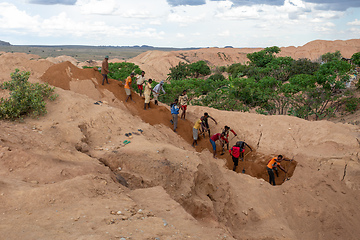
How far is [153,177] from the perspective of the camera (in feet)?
22.3

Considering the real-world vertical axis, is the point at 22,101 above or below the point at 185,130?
above

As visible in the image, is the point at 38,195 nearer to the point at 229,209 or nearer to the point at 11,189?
the point at 11,189

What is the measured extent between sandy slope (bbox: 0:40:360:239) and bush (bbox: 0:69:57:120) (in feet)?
1.38

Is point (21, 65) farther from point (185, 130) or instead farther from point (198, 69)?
point (198, 69)

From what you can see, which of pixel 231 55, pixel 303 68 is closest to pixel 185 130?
pixel 303 68

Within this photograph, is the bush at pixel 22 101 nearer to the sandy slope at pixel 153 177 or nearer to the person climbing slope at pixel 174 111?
the sandy slope at pixel 153 177

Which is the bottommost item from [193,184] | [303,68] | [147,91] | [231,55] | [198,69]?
[193,184]

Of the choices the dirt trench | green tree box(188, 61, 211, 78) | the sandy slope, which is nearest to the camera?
the sandy slope

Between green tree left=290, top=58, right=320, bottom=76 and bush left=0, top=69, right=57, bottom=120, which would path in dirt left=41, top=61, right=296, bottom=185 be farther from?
green tree left=290, top=58, right=320, bottom=76

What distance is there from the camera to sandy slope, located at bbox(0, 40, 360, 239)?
408cm

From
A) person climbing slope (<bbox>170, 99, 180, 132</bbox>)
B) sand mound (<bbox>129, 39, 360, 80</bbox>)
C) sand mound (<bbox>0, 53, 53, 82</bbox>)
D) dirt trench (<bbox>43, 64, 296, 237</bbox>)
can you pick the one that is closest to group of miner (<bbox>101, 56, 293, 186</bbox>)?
person climbing slope (<bbox>170, 99, 180, 132</bbox>)

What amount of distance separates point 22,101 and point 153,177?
15.6ft

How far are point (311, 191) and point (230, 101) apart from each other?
29.0 ft

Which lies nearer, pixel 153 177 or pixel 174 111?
pixel 153 177
